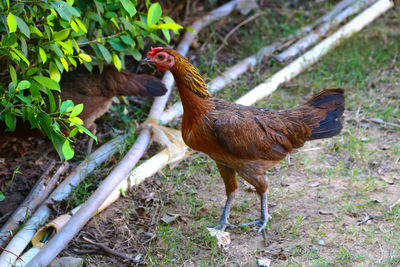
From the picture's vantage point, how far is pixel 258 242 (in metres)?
4.13

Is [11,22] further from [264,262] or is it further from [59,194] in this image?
[264,262]

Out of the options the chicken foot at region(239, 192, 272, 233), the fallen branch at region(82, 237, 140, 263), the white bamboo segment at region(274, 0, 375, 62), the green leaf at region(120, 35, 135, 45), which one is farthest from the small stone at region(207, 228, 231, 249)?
the white bamboo segment at region(274, 0, 375, 62)

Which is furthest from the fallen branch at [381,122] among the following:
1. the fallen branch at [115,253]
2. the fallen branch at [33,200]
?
the fallen branch at [33,200]

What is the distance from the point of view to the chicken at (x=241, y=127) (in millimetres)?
3975

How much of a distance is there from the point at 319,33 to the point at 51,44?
4.61 meters

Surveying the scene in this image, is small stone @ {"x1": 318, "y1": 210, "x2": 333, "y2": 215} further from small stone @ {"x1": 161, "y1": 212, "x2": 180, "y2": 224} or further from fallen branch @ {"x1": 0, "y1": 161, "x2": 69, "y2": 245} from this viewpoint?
fallen branch @ {"x1": 0, "y1": 161, "x2": 69, "y2": 245}

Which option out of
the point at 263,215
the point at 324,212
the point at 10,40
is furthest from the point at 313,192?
the point at 10,40

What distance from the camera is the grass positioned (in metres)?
3.96

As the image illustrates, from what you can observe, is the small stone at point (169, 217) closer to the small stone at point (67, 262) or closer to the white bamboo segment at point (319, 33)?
the small stone at point (67, 262)

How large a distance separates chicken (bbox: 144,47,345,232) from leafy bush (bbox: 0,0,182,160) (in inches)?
26.4

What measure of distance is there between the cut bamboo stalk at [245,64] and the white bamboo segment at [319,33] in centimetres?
6

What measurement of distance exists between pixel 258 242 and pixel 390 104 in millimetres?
2940

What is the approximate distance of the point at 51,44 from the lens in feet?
12.3

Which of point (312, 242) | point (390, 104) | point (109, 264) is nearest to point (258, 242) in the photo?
point (312, 242)
